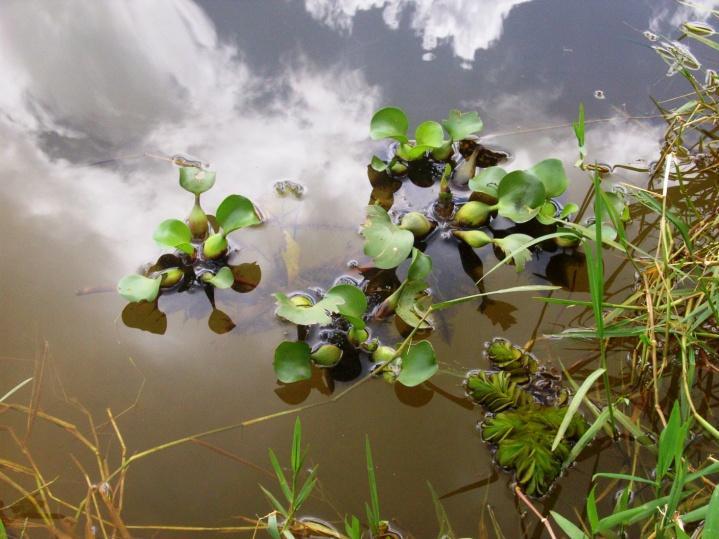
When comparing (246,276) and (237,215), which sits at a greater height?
(237,215)

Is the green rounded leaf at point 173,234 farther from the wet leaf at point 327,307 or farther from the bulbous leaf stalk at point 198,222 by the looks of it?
the wet leaf at point 327,307

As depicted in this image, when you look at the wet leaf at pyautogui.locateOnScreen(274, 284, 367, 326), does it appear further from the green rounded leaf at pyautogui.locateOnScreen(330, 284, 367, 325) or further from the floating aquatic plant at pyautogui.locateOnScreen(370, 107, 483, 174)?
the floating aquatic plant at pyautogui.locateOnScreen(370, 107, 483, 174)

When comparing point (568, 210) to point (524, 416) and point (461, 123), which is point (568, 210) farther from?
point (524, 416)

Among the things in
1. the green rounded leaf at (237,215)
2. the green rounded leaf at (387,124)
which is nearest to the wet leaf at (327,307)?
the green rounded leaf at (237,215)

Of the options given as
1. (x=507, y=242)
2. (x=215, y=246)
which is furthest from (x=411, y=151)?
(x=215, y=246)

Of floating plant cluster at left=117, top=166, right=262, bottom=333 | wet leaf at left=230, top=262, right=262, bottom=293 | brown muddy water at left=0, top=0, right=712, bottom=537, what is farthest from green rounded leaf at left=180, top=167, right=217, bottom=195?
wet leaf at left=230, top=262, right=262, bottom=293

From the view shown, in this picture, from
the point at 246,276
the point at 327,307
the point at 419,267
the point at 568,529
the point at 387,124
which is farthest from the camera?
the point at 387,124
